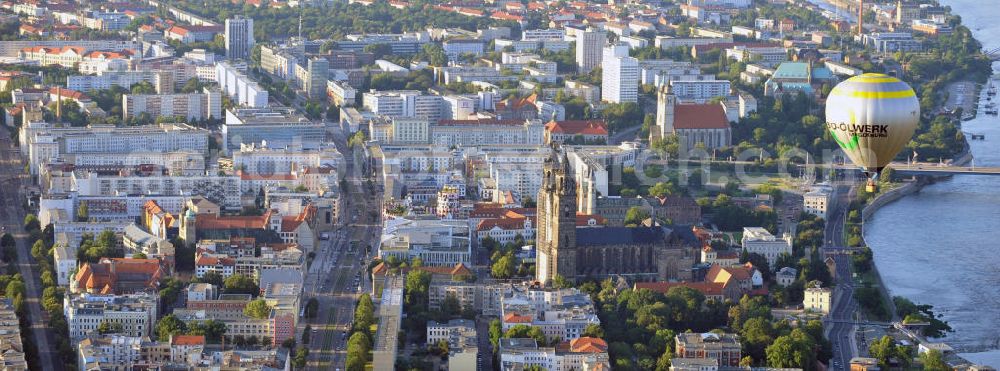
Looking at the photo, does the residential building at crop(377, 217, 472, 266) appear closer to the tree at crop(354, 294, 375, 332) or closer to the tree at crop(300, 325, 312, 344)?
the tree at crop(354, 294, 375, 332)

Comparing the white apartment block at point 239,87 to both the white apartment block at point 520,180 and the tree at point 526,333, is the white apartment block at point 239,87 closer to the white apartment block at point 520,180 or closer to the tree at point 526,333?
the white apartment block at point 520,180

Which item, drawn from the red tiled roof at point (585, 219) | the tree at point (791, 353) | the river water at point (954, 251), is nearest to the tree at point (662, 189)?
the red tiled roof at point (585, 219)

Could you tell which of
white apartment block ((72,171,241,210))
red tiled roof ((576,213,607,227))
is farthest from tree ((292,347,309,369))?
white apartment block ((72,171,241,210))

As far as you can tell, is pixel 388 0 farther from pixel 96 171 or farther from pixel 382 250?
pixel 382 250

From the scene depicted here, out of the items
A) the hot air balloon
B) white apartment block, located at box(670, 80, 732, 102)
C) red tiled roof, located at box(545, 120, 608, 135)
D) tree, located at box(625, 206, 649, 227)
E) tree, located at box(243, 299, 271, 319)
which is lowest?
tree, located at box(243, 299, 271, 319)

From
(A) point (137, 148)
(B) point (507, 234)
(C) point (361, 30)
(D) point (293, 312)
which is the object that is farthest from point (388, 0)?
(D) point (293, 312)

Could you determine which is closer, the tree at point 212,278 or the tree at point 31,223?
the tree at point 212,278
